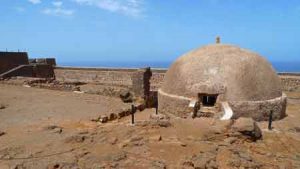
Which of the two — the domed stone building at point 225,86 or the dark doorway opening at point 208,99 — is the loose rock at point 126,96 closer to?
the domed stone building at point 225,86

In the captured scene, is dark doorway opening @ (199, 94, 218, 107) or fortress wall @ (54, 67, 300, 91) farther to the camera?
fortress wall @ (54, 67, 300, 91)

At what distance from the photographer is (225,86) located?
1233 cm

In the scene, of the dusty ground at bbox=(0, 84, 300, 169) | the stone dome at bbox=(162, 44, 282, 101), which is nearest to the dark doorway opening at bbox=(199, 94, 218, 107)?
the stone dome at bbox=(162, 44, 282, 101)

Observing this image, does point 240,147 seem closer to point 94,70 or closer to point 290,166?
point 290,166

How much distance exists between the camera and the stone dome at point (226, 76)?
12328 mm

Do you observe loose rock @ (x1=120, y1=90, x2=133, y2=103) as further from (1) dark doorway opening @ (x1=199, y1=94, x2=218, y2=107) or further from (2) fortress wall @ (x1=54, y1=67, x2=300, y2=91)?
(2) fortress wall @ (x1=54, y1=67, x2=300, y2=91)

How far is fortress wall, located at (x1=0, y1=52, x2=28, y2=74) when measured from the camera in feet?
90.3

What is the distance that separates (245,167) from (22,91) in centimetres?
1740

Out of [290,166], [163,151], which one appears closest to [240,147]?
[290,166]

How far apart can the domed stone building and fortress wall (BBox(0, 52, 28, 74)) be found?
20.0 m

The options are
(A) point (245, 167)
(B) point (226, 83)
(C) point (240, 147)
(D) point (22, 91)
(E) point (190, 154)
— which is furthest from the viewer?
(D) point (22, 91)

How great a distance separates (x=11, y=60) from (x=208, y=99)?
22.1 metres

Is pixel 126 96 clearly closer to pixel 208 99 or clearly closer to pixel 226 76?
pixel 208 99

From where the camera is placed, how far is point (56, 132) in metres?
8.09
